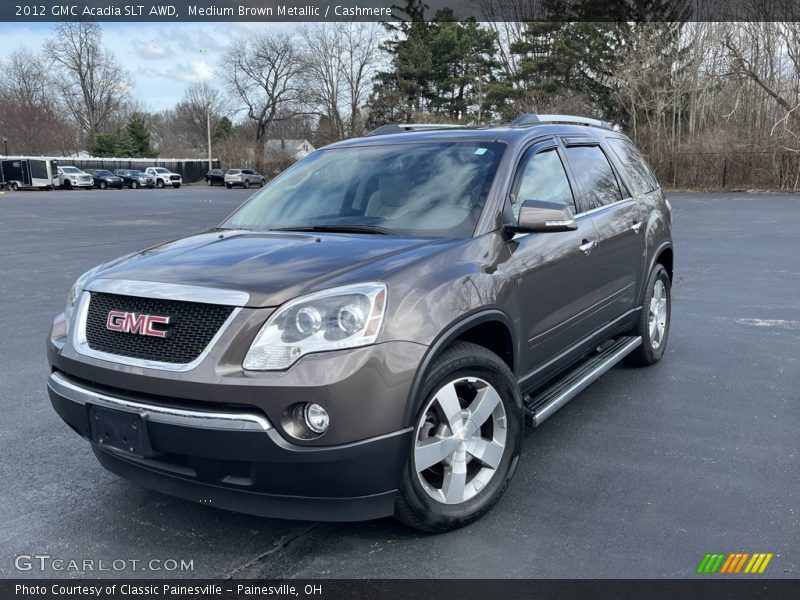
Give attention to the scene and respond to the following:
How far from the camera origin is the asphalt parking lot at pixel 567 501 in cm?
289

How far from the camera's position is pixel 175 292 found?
9.24ft

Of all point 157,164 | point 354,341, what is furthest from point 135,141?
point 354,341

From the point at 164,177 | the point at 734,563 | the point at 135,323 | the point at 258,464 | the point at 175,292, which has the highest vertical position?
the point at 164,177

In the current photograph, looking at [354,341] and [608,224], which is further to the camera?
[608,224]

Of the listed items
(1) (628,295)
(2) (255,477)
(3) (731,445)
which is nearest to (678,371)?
(1) (628,295)

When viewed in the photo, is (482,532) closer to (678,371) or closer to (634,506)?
(634,506)

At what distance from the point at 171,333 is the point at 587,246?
2600 mm

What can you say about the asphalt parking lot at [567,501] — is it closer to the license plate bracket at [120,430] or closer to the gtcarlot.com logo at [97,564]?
the gtcarlot.com logo at [97,564]

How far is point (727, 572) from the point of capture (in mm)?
2783

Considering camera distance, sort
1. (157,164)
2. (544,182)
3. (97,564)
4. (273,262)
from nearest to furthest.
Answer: (97,564)
(273,262)
(544,182)
(157,164)

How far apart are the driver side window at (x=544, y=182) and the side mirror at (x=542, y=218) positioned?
19 cm

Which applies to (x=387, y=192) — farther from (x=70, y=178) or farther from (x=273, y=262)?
(x=70, y=178)

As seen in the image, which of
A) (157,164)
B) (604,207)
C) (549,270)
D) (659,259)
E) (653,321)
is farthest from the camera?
(157,164)

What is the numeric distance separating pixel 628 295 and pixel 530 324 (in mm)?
1778
